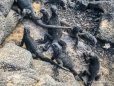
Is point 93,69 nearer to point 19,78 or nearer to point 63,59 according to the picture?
point 63,59

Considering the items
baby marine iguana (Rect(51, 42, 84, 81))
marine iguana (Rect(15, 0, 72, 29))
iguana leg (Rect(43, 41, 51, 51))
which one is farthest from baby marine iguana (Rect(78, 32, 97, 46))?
baby marine iguana (Rect(51, 42, 84, 81))

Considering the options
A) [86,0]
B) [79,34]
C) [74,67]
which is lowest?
[74,67]

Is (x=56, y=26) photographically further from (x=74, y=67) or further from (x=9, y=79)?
(x=9, y=79)

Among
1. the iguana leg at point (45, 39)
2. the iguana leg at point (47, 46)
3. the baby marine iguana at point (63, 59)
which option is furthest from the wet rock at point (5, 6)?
the baby marine iguana at point (63, 59)

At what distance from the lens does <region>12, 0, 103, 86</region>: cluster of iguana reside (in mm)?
7629

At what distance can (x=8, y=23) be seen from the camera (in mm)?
8211

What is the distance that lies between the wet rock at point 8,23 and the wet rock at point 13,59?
0.61 m

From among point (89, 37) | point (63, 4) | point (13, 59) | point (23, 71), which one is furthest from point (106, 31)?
point (23, 71)

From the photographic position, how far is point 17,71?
5.88m

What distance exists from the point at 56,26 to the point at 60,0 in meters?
2.01

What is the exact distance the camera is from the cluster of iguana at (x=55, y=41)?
7629mm

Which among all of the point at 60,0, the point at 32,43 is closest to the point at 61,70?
the point at 32,43

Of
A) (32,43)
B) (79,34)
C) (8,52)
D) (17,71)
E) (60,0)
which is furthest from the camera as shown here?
(60,0)

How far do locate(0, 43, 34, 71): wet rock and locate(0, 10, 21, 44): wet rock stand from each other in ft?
2.01
